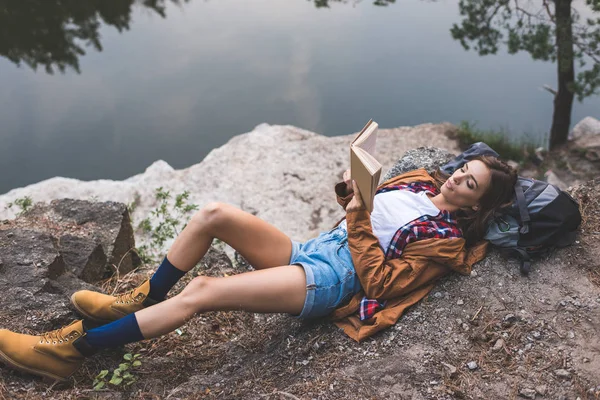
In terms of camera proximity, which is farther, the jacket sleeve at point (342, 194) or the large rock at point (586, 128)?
the large rock at point (586, 128)

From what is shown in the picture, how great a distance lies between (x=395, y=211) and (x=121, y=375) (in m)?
1.65

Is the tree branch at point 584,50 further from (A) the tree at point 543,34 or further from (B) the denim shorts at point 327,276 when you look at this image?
(B) the denim shorts at point 327,276

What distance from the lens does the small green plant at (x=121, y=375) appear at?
9.16 feet

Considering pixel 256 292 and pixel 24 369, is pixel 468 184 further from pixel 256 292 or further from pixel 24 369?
pixel 24 369

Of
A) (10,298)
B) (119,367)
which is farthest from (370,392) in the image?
(10,298)

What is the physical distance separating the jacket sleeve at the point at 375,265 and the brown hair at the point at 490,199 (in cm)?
35

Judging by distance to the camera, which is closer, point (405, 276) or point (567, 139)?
point (405, 276)

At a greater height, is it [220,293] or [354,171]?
[354,171]

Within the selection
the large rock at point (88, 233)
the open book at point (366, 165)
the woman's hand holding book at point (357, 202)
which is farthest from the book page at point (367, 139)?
the large rock at point (88, 233)

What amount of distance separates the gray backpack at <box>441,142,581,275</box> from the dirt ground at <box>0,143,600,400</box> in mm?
93

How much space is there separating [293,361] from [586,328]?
1445 mm

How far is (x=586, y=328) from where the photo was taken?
2.83 meters

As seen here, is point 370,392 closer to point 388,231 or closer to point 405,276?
point 405,276

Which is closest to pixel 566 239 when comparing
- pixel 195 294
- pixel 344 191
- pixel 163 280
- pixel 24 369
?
pixel 344 191
